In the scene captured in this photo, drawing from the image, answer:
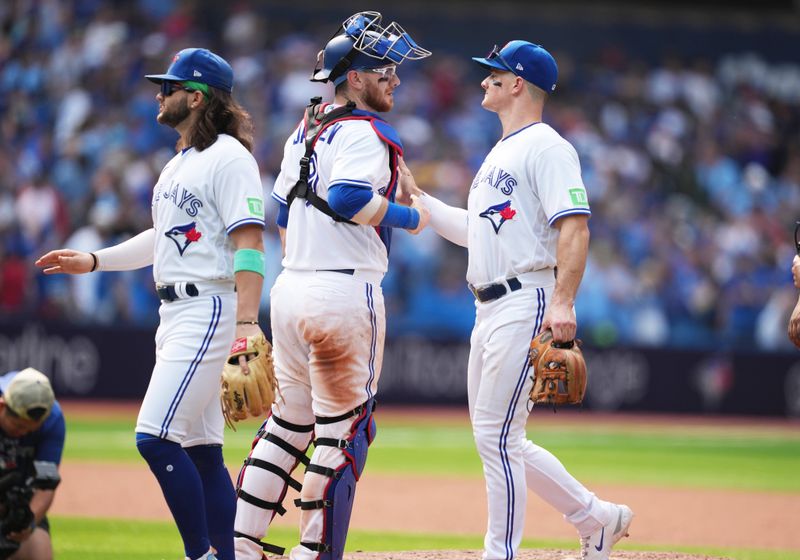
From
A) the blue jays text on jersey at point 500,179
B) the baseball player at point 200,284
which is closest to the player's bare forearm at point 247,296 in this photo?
the baseball player at point 200,284

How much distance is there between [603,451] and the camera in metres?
14.2

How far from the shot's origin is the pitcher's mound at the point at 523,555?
265 inches

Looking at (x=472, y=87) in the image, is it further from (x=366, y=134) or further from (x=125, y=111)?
(x=366, y=134)

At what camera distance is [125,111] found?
18.3m

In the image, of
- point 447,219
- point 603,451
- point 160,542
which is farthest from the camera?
point 603,451

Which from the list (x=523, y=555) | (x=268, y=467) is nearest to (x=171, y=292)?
(x=268, y=467)

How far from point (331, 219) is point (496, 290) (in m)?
0.88

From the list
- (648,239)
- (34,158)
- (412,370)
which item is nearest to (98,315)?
(34,158)

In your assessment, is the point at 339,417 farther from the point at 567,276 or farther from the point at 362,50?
the point at 362,50

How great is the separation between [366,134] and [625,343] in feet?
41.5

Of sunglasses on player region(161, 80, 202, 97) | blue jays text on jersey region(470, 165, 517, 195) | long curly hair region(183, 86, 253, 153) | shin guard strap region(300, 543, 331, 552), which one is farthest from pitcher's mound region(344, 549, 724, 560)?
sunglasses on player region(161, 80, 202, 97)

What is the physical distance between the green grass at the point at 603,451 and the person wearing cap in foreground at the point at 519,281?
5.80 meters

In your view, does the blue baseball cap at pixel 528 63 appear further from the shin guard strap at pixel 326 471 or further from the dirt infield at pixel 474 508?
the dirt infield at pixel 474 508

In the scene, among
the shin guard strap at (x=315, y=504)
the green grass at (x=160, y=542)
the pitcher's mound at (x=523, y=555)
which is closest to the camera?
the shin guard strap at (x=315, y=504)
